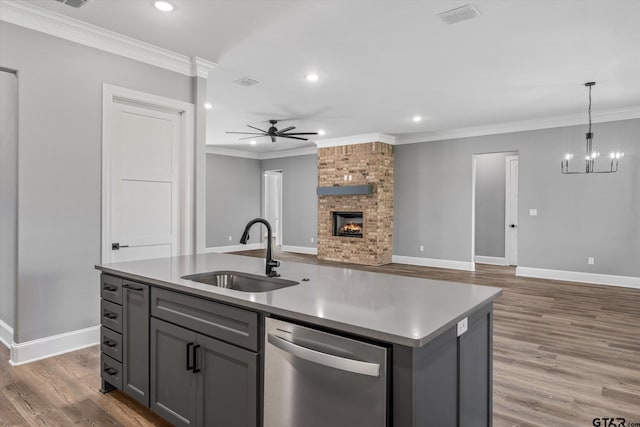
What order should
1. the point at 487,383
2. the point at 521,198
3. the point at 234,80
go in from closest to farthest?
1. the point at 487,383
2. the point at 234,80
3. the point at 521,198

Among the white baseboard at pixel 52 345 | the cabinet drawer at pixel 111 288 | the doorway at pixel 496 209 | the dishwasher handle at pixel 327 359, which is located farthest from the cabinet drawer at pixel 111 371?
the doorway at pixel 496 209

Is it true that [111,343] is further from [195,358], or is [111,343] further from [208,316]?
[208,316]

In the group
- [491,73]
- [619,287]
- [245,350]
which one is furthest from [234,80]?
[619,287]

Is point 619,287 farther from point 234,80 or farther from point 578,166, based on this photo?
point 234,80

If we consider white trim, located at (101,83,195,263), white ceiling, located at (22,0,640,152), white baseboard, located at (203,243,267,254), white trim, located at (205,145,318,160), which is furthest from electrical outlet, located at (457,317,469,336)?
white baseboard, located at (203,243,267,254)

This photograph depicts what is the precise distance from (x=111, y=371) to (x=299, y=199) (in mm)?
7869

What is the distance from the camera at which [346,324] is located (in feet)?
4.30

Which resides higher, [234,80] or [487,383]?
[234,80]

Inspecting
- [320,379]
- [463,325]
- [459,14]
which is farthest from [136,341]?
[459,14]

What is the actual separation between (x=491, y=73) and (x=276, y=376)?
4229mm

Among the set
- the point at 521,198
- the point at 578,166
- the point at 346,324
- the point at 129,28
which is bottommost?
the point at 346,324

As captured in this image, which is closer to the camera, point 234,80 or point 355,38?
point 355,38

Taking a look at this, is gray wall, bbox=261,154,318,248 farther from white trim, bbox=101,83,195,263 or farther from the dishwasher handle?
the dishwasher handle

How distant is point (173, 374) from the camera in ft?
6.58
